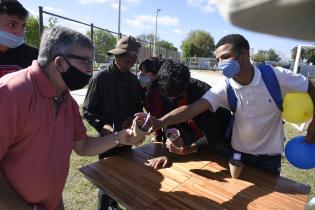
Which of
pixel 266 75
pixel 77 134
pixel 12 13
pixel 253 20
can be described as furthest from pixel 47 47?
pixel 266 75

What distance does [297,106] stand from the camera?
209 centimetres

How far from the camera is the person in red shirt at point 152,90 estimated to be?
9.00 ft

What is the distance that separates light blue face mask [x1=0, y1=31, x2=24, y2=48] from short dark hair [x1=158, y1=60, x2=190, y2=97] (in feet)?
3.80

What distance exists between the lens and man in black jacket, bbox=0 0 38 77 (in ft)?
7.15

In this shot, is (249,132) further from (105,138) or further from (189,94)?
(105,138)

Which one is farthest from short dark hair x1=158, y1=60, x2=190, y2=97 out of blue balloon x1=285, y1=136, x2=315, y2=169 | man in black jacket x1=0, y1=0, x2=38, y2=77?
man in black jacket x1=0, y1=0, x2=38, y2=77

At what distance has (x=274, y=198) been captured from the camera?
182cm

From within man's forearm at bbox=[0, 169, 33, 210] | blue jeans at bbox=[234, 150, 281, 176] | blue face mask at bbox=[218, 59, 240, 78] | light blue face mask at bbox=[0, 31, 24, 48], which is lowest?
blue jeans at bbox=[234, 150, 281, 176]

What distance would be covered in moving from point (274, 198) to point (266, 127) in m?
0.55

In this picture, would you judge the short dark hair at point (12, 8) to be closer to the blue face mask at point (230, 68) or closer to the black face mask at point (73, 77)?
the black face mask at point (73, 77)

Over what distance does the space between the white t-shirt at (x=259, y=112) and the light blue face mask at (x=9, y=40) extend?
1.54 metres

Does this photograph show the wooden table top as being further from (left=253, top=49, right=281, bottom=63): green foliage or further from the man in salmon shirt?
(left=253, top=49, right=281, bottom=63): green foliage

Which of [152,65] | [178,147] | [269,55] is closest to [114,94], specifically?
[152,65]

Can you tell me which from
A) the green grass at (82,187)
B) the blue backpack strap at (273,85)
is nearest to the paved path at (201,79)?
the blue backpack strap at (273,85)
